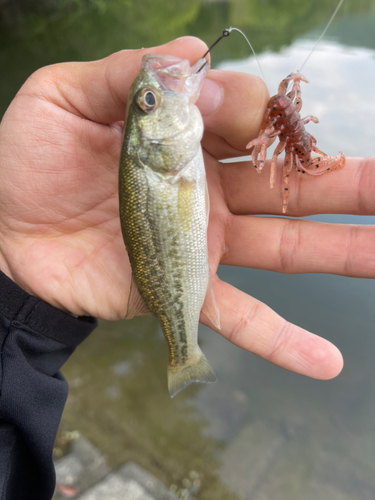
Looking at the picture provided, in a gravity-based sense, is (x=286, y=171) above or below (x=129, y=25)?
below

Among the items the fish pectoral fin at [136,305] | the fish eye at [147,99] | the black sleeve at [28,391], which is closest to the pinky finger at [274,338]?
the fish pectoral fin at [136,305]

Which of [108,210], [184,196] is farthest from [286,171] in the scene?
[108,210]

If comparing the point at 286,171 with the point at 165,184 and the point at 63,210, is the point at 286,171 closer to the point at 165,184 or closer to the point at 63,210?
the point at 165,184


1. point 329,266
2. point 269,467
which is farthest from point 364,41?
point 269,467

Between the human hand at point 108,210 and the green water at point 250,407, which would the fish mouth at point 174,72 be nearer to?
the human hand at point 108,210

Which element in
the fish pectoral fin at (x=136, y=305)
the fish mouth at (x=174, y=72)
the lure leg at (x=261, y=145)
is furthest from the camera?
the lure leg at (x=261, y=145)

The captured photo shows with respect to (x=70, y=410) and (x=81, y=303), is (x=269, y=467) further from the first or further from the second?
(x=81, y=303)

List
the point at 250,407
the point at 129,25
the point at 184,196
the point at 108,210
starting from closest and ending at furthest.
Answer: the point at 184,196 → the point at 108,210 → the point at 250,407 → the point at 129,25
